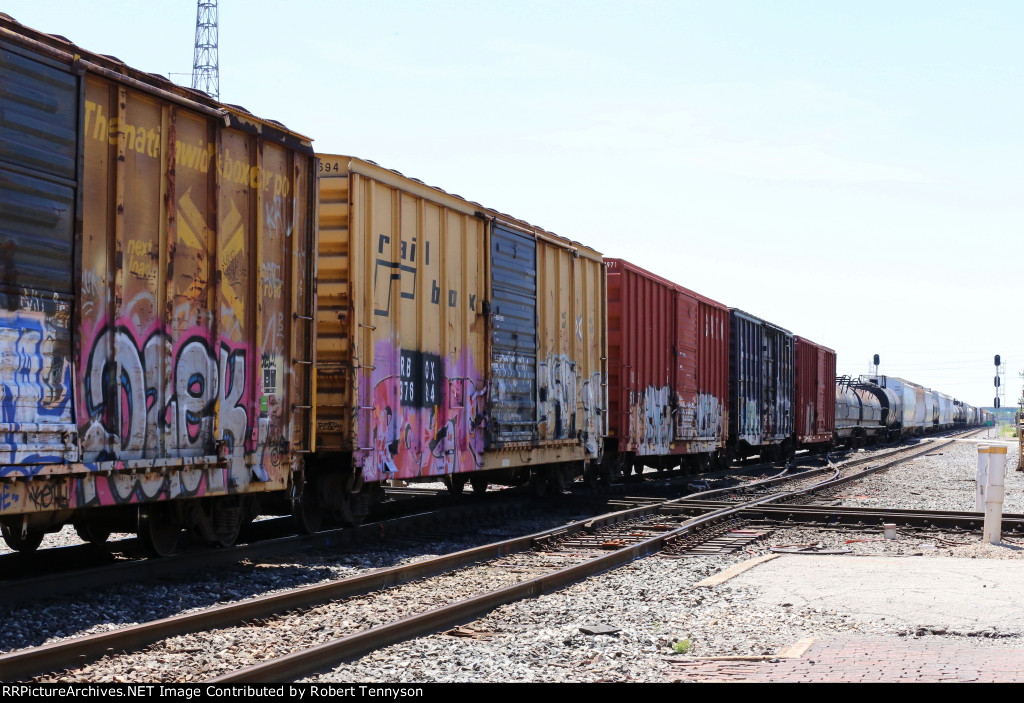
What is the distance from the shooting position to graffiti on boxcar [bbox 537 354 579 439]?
14.8 metres

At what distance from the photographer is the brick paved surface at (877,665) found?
17.6 feet

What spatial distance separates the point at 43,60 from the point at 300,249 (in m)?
3.22

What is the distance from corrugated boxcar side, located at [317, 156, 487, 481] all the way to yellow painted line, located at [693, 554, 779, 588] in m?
3.70

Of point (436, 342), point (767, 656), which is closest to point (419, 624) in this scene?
point (767, 656)

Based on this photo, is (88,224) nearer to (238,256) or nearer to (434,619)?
(238,256)

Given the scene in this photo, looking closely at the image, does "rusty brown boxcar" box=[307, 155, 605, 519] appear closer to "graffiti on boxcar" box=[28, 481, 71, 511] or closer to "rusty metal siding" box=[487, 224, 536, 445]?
"rusty metal siding" box=[487, 224, 536, 445]

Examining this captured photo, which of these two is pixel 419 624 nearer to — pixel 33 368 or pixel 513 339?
pixel 33 368

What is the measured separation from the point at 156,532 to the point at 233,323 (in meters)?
1.92

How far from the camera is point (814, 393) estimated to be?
35.2m

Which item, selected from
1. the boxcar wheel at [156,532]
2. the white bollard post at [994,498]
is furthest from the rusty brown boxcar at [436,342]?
the white bollard post at [994,498]

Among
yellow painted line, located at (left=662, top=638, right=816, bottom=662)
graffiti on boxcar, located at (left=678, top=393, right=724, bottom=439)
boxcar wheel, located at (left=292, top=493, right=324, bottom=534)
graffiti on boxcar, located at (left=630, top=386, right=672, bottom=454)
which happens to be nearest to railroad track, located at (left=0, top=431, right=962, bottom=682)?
yellow painted line, located at (left=662, top=638, right=816, bottom=662)

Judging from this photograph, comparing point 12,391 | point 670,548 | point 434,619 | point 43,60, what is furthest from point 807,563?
point 43,60

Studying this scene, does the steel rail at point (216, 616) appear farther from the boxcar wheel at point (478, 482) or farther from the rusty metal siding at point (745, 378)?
the rusty metal siding at point (745, 378)

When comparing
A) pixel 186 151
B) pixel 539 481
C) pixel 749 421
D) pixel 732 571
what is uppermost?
pixel 186 151
